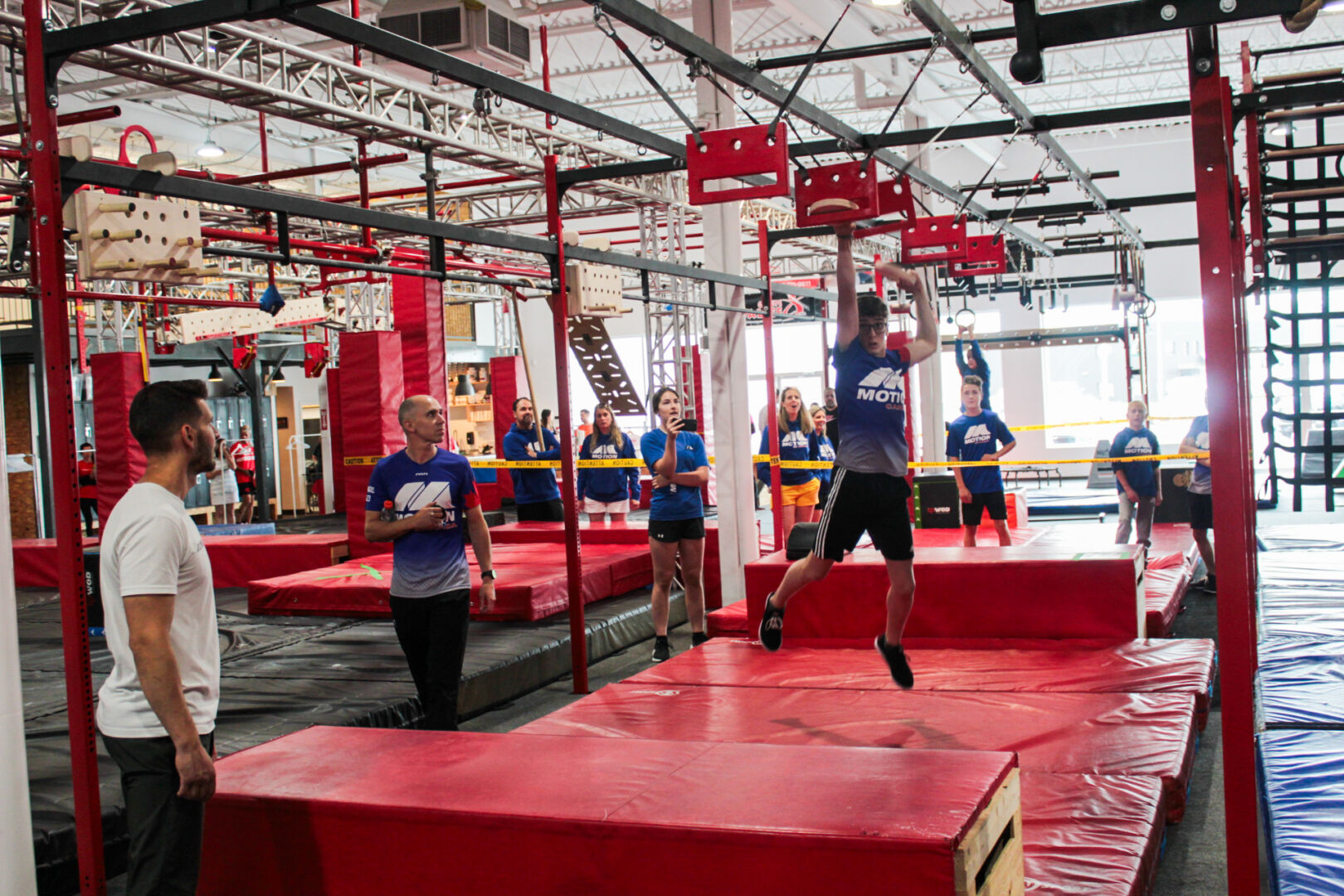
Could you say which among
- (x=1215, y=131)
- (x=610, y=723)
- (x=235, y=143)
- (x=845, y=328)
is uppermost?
(x=235, y=143)

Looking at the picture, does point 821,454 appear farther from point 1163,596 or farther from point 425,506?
point 425,506

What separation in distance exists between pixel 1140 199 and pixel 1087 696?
24.2 ft

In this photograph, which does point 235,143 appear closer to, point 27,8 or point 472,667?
point 472,667

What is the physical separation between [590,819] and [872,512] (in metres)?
2.15

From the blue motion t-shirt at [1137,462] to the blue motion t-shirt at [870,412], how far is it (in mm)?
5353

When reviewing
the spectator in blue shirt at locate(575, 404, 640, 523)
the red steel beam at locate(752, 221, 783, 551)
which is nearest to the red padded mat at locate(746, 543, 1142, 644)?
the red steel beam at locate(752, 221, 783, 551)

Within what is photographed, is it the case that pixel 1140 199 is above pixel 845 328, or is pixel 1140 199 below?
above

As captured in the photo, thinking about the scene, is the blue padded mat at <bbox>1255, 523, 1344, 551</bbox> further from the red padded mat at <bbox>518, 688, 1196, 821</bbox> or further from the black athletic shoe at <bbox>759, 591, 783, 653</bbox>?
the black athletic shoe at <bbox>759, 591, 783, 653</bbox>

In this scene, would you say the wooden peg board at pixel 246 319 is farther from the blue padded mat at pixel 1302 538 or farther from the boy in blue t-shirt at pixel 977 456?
the blue padded mat at pixel 1302 538

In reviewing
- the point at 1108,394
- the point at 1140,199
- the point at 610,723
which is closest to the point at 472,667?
the point at 610,723

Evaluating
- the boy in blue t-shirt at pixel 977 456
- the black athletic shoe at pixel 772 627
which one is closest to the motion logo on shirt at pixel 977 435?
the boy in blue t-shirt at pixel 977 456

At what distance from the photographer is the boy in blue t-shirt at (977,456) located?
853cm

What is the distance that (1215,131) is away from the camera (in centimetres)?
251

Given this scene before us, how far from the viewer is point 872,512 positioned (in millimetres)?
4242
